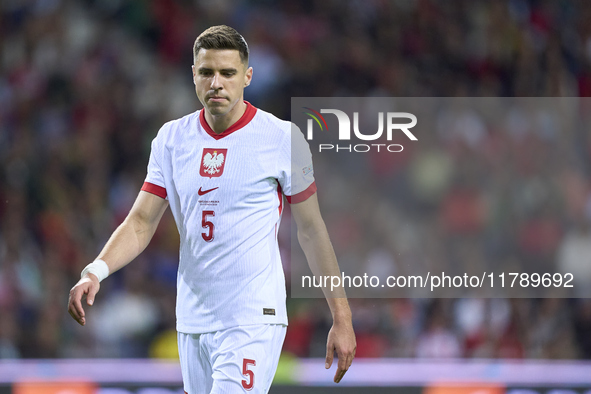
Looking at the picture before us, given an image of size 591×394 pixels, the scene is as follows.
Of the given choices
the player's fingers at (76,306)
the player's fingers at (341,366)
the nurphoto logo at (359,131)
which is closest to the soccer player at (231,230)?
the player's fingers at (341,366)

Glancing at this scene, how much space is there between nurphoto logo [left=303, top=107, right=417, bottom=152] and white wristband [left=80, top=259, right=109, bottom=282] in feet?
9.96

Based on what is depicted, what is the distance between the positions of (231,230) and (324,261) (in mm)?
428

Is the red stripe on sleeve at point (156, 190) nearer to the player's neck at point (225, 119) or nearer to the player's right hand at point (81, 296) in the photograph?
the player's neck at point (225, 119)

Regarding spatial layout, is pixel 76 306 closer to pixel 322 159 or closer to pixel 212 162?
pixel 212 162

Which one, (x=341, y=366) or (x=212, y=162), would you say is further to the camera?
(x=212, y=162)

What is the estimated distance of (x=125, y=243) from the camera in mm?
3182

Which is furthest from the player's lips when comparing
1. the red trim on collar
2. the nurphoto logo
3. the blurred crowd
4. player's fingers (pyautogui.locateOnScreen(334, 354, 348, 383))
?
the blurred crowd

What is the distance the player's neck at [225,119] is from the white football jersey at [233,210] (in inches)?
0.8

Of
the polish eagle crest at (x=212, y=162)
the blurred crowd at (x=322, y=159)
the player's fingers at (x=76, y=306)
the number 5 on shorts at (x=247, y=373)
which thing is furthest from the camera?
the blurred crowd at (x=322, y=159)

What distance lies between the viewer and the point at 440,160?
6.58 meters

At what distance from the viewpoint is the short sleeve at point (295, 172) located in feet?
10.5

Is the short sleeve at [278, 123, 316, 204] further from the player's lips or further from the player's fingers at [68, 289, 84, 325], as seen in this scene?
the player's fingers at [68, 289, 84, 325]

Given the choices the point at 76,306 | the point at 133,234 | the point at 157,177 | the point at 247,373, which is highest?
the point at 157,177

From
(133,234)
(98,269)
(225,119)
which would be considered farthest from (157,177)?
(98,269)
